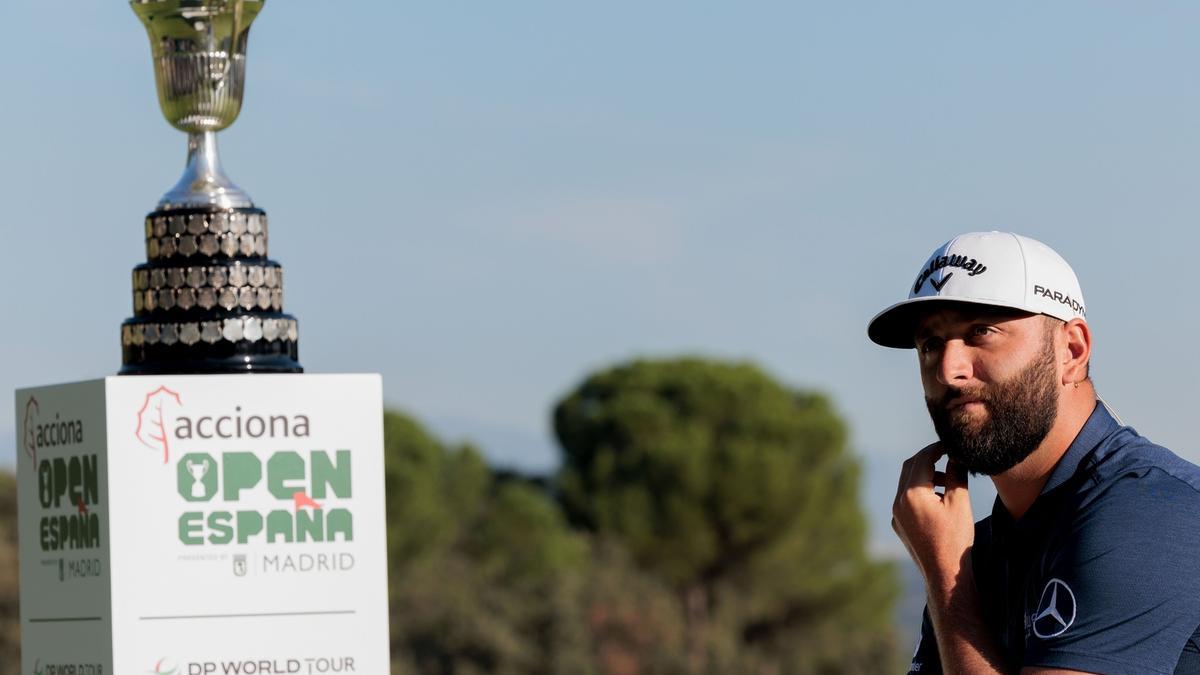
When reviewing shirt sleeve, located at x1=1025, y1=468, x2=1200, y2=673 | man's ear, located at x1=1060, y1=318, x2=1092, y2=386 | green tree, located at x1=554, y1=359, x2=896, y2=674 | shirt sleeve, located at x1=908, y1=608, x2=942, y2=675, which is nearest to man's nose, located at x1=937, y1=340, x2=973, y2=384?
man's ear, located at x1=1060, y1=318, x2=1092, y2=386

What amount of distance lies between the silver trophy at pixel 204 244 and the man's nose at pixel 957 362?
2.68 m

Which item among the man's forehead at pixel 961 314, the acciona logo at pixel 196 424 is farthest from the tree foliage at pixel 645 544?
the man's forehead at pixel 961 314

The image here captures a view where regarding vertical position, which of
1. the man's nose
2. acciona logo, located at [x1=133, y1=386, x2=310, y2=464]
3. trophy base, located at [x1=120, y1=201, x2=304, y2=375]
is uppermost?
trophy base, located at [x1=120, y1=201, x2=304, y2=375]

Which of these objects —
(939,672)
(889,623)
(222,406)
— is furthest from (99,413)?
(889,623)

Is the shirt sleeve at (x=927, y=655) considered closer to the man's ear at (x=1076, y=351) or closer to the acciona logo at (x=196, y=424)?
the man's ear at (x=1076, y=351)

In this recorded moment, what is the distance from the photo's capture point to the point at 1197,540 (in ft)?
13.2

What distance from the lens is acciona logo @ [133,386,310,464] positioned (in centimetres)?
602

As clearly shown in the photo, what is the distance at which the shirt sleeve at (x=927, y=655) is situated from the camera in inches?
192

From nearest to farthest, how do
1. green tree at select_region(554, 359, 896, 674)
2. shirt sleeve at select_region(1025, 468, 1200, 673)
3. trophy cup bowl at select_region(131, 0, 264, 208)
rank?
shirt sleeve at select_region(1025, 468, 1200, 673)
trophy cup bowl at select_region(131, 0, 264, 208)
green tree at select_region(554, 359, 896, 674)

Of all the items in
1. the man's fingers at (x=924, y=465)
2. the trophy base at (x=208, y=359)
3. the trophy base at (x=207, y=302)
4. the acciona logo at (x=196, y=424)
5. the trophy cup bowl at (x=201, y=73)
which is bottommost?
the man's fingers at (x=924, y=465)

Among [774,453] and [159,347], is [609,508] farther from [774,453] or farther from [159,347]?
[159,347]

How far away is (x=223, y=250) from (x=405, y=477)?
62.5 metres

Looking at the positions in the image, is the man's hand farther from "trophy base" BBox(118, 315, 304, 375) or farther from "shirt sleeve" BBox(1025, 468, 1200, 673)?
"trophy base" BBox(118, 315, 304, 375)

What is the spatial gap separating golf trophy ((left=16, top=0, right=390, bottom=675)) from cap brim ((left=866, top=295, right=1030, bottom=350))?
208cm
